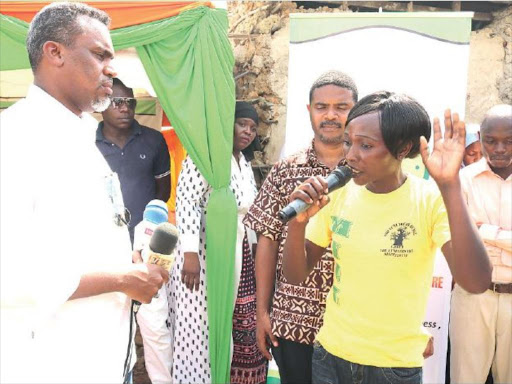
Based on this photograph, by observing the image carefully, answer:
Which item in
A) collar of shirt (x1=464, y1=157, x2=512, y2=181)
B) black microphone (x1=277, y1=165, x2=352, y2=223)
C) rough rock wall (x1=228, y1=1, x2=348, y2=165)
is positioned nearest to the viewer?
black microphone (x1=277, y1=165, x2=352, y2=223)

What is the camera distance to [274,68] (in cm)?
541

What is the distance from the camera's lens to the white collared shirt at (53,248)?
1.63 metres

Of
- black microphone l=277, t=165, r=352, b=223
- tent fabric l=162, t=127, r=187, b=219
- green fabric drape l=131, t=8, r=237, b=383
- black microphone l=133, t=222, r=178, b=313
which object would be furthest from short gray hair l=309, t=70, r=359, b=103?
tent fabric l=162, t=127, r=187, b=219

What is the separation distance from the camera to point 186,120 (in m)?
3.98

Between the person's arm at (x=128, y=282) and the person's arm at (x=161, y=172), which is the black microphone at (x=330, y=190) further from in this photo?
the person's arm at (x=161, y=172)

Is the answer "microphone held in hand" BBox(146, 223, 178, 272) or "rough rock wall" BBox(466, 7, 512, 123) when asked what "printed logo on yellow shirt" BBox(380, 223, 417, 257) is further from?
"rough rock wall" BBox(466, 7, 512, 123)

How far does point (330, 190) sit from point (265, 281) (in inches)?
39.3

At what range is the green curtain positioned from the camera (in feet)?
12.8

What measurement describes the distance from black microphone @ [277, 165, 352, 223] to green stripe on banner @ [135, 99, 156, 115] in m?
3.80

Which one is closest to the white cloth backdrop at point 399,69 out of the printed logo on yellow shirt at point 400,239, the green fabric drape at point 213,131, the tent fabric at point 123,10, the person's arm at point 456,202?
the green fabric drape at point 213,131

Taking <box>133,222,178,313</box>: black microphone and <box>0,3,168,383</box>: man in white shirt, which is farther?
<box>133,222,178,313</box>: black microphone

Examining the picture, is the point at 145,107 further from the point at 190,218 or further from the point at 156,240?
the point at 156,240

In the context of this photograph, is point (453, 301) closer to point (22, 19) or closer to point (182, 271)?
point (182, 271)

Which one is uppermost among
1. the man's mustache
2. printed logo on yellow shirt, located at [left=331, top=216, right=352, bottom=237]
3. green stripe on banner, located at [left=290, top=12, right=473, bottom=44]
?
green stripe on banner, located at [left=290, top=12, right=473, bottom=44]
